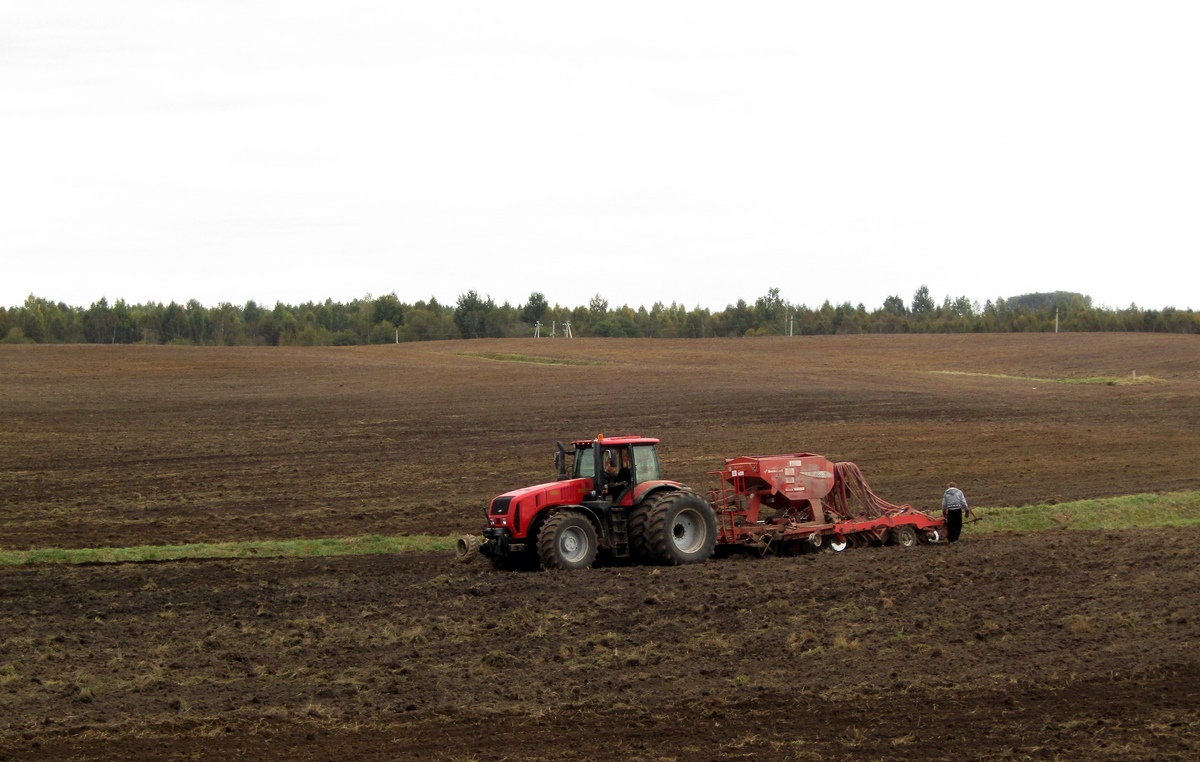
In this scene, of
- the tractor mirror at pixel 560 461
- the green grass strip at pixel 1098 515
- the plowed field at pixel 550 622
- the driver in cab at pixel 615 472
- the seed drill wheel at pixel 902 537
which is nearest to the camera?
the plowed field at pixel 550 622

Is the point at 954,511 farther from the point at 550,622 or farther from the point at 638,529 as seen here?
the point at 550,622

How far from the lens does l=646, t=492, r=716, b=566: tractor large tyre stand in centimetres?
1678

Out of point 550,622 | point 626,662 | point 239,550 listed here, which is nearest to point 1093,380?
point 239,550

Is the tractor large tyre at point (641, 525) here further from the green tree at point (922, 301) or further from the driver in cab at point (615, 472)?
the green tree at point (922, 301)

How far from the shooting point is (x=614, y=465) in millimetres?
17531

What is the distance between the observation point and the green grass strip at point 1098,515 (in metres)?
22.5

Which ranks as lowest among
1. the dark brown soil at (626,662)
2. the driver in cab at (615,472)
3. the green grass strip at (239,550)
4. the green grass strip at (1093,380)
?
the green grass strip at (239,550)

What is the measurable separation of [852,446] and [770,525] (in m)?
14.6

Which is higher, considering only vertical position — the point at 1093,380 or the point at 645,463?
the point at 1093,380

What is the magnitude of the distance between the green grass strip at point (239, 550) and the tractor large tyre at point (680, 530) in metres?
4.84

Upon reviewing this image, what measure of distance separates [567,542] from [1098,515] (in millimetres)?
12205

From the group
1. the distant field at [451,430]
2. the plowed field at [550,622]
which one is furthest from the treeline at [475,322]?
the plowed field at [550,622]

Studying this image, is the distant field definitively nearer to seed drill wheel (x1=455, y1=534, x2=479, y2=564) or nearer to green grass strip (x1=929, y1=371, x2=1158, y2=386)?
green grass strip (x1=929, y1=371, x2=1158, y2=386)

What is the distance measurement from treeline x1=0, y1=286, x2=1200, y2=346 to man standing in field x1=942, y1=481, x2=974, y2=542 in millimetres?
74025
